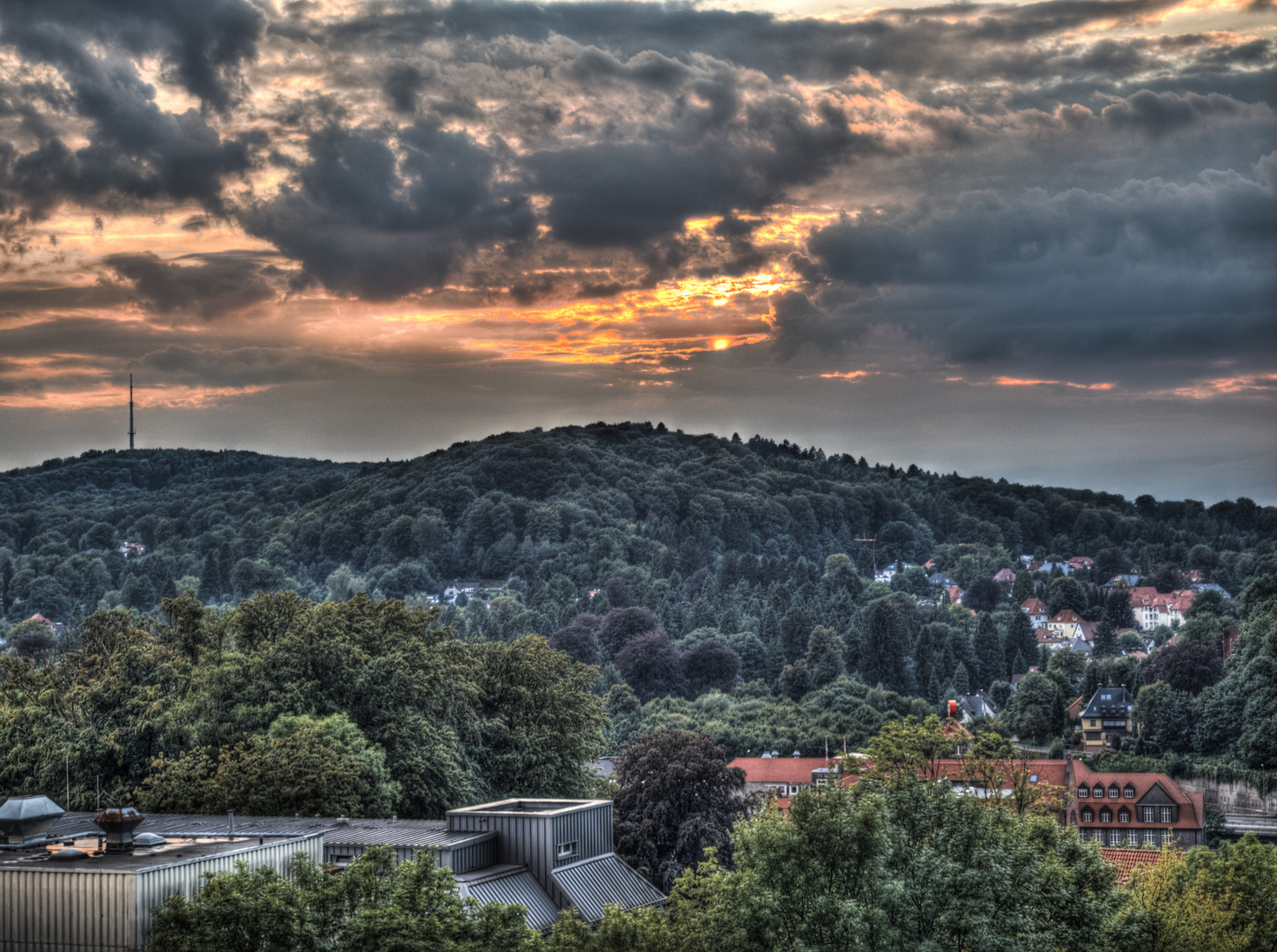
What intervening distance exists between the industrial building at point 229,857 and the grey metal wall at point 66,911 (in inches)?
0.6

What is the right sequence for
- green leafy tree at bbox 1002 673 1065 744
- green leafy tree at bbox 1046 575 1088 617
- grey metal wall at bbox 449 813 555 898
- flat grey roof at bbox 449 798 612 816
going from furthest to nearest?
1. green leafy tree at bbox 1046 575 1088 617
2. green leafy tree at bbox 1002 673 1065 744
3. flat grey roof at bbox 449 798 612 816
4. grey metal wall at bbox 449 813 555 898

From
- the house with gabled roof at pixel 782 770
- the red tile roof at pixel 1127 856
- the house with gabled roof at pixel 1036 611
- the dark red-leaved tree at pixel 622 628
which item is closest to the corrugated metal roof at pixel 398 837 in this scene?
the red tile roof at pixel 1127 856

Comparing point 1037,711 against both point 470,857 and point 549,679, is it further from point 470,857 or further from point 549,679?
point 470,857

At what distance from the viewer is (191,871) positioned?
2222 centimetres

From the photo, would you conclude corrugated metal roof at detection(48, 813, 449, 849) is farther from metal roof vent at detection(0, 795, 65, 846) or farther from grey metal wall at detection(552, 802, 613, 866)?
grey metal wall at detection(552, 802, 613, 866)

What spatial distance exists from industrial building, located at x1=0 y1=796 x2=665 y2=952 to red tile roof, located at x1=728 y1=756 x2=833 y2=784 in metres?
50.9

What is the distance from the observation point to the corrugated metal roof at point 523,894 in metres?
28.1

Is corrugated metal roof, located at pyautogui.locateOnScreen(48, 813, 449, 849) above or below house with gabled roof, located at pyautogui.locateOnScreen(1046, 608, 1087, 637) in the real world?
above

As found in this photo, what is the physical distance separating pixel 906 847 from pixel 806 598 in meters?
139

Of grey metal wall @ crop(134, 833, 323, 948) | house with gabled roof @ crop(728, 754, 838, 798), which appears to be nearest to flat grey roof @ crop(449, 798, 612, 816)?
grey metal wall @ crop(134, 833, 323, 948)

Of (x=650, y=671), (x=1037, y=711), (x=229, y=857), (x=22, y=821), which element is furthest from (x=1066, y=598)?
(x=22, y=821)

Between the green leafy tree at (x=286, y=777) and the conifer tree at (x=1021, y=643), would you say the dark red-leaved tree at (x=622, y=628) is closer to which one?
the conifer tree at (x=1021, y=643)

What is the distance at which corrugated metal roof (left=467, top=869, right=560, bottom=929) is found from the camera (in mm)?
28062

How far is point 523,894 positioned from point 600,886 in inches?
91.2
